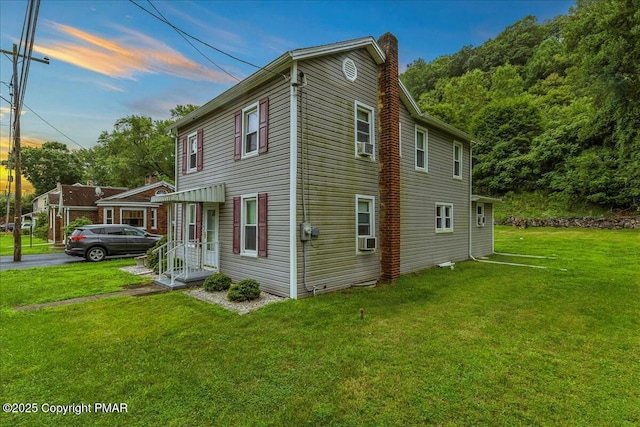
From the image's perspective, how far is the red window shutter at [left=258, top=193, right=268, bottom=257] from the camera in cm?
756

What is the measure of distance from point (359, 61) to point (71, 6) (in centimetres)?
710

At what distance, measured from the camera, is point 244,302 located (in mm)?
6668

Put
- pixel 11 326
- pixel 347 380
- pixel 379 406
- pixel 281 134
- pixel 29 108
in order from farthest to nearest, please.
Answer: pixel 29 108 < pixel 281 134 < pixel 11 326 < pixel 347 380 < pixel 379 406

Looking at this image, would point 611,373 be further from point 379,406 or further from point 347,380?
point 347,380

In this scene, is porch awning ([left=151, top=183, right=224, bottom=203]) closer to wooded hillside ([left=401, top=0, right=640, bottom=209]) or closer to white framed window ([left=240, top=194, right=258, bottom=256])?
white framed window ([left=240, top=194, right=258, bottom=256])

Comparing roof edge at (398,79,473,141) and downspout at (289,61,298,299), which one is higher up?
roof edge at (398,79,473,141)

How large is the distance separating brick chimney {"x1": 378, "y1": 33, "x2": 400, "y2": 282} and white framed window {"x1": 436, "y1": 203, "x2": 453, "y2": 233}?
3735 millimetres

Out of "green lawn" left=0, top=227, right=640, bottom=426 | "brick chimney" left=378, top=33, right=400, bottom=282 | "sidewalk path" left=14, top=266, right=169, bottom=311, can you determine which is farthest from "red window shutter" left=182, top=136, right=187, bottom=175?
"brick chimney" left=378, top=33, right=400, bottom=282

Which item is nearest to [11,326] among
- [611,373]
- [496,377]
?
[496,377]

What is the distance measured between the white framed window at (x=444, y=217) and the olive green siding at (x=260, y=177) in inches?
278

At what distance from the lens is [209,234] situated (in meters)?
9.86

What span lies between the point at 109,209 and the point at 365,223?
18894 millimetres

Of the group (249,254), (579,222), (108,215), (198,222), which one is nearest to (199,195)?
(198,222)

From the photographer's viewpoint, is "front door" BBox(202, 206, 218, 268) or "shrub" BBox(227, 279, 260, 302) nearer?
"shrub" BBox(227, 279, 260, 302)
